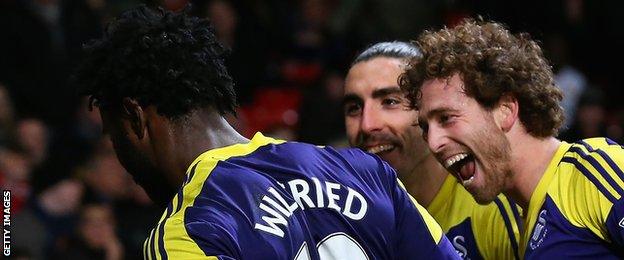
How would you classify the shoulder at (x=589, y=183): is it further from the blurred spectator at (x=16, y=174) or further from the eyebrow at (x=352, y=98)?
the blurred spectator at (x=16, y=174)

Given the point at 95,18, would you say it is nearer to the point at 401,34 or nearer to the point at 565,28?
the point at 401,34

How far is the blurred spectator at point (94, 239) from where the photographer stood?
7.61m

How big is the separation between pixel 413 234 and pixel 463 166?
1.54ft

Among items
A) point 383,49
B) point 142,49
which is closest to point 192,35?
point 142,49

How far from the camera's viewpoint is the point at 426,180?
15.5ft

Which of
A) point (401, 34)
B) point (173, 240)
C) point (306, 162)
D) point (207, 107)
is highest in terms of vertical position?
point (401, 34)

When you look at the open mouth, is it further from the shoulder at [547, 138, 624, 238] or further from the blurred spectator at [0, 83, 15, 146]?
the blurred spectator at [0, 83, 15, 146]

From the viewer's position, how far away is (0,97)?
29.2ft

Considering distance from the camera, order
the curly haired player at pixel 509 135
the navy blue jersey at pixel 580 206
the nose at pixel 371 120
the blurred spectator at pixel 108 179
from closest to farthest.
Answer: the navy blue jersey at pixel 580 206
the curly haired player at pixel 509 135
the nose at pixel 371 120
the blurred spectator at pixel 108 179

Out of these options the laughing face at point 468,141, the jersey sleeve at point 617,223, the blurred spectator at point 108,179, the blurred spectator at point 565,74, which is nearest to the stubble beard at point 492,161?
the laughing face at point 468,141

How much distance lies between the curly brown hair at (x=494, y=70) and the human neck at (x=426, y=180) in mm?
665

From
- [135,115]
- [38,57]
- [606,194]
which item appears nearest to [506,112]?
[606,194]

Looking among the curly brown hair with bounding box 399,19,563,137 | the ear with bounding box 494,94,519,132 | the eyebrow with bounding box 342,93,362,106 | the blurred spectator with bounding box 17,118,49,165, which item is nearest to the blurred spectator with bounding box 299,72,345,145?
the blurred spectator with bounding box 17,118,49,165

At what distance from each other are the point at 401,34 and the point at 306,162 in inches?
267
